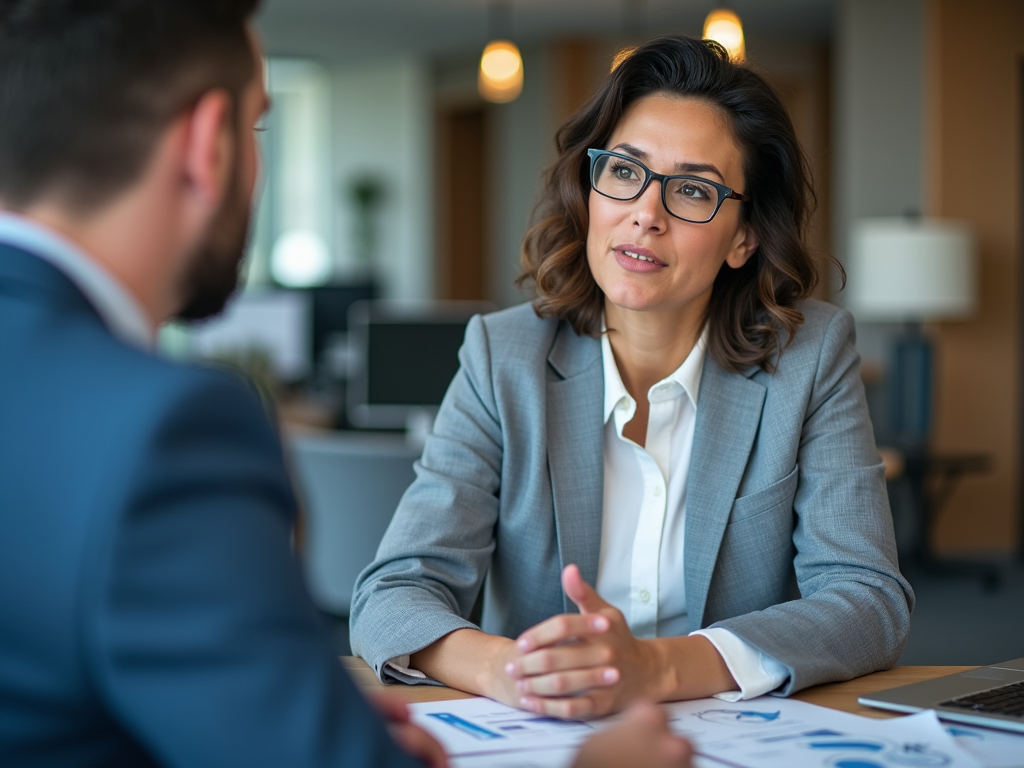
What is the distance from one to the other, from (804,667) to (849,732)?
0.17m

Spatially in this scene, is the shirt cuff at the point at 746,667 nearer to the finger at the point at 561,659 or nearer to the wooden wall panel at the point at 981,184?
the finger at the point at 561,659

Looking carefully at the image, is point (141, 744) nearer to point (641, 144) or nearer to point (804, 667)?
point (804, 667)

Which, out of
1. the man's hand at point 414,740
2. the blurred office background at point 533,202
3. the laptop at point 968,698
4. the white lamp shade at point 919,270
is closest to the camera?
the man's hand at point 414,740

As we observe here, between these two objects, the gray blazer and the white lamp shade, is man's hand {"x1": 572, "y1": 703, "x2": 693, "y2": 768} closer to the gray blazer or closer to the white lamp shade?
the gray blazer

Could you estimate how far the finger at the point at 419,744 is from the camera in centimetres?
92

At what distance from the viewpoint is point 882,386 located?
667 centimetres

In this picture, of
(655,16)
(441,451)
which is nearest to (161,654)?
(441,451)

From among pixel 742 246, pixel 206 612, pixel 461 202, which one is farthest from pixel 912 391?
pixel 461 202

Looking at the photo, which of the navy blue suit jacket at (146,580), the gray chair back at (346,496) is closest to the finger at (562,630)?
the navy blue suit jacket at (146,580)

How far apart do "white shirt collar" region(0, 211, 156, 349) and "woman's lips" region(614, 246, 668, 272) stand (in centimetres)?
101

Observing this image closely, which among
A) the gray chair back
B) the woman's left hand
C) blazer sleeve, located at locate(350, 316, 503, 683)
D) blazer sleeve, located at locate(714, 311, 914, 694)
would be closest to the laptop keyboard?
blazer sleeve, located at locate(714, 311, 914, 694)

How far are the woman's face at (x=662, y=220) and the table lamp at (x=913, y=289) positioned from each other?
4.36m

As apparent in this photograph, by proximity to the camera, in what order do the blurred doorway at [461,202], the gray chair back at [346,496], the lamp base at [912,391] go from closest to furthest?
the gray chair back at [346,496], the lamp base at [912,391], the blurred doorway at [461,202]

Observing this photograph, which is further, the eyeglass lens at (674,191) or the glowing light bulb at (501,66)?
the glowing light bulb at (501,66)
